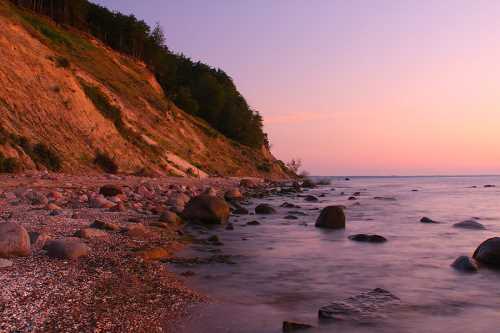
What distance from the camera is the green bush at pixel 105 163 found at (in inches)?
926

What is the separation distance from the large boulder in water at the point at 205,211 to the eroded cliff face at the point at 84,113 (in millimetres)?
10082

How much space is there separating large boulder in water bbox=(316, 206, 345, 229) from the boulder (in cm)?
775

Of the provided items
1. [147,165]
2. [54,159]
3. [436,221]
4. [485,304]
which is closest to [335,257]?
[485,304]

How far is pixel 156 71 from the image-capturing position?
57.8 meters

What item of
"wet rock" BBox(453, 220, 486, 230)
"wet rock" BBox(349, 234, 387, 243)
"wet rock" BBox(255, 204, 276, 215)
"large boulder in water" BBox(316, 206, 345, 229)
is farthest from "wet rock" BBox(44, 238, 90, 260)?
"wet rock" BBox(453, 220, 486, 230)

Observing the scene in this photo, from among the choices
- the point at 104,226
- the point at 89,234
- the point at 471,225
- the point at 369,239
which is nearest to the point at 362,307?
the point at 89,234

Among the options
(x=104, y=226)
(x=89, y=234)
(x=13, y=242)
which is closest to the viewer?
(x=13, y=242)

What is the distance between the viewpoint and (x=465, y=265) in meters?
6.87

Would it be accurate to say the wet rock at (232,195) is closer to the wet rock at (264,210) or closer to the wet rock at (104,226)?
the wet rock at (264,210)

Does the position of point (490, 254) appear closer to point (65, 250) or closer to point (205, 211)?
point (65, 250)

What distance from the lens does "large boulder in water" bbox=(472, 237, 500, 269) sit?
707cm

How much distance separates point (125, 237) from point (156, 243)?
530 millimetres

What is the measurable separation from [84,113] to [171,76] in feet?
113

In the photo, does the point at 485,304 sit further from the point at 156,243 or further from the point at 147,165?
the point at 147,165
